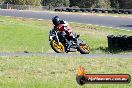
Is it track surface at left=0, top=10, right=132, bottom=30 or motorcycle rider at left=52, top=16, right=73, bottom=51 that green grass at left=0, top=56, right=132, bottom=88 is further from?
track surface at left=0, top=10, right=132, bottom=30

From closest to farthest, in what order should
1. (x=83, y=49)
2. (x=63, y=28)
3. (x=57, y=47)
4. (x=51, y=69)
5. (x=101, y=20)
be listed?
(x=51, y=69) < (x=63, y=28) < (x=57, y=47) < (x=83, y=49) < (x=101, y=20)

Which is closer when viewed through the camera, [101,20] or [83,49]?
[83,49]

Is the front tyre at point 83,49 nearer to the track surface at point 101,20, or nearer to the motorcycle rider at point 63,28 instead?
the motorcycle rider at point 63,28

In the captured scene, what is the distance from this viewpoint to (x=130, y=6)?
10900 cm

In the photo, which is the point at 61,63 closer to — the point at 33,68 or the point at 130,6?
the point at 33,68

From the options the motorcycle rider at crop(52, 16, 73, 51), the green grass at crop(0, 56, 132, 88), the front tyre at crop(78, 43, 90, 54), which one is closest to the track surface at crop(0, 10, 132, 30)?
the front tyre at crop(78, 43, 90, 54)

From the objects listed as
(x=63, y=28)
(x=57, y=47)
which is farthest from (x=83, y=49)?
(x=63, y=28)

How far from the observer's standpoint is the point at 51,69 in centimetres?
1168

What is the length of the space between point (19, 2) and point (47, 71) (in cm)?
9193

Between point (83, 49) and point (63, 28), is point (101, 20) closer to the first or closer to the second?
point (83, 49)

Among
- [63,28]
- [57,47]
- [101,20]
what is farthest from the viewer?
[101,20]

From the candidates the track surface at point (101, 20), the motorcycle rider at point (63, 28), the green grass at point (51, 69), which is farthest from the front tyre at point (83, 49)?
the track surface at point (101, 20)

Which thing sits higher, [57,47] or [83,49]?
[57,47]

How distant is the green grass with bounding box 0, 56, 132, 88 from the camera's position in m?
8.77
